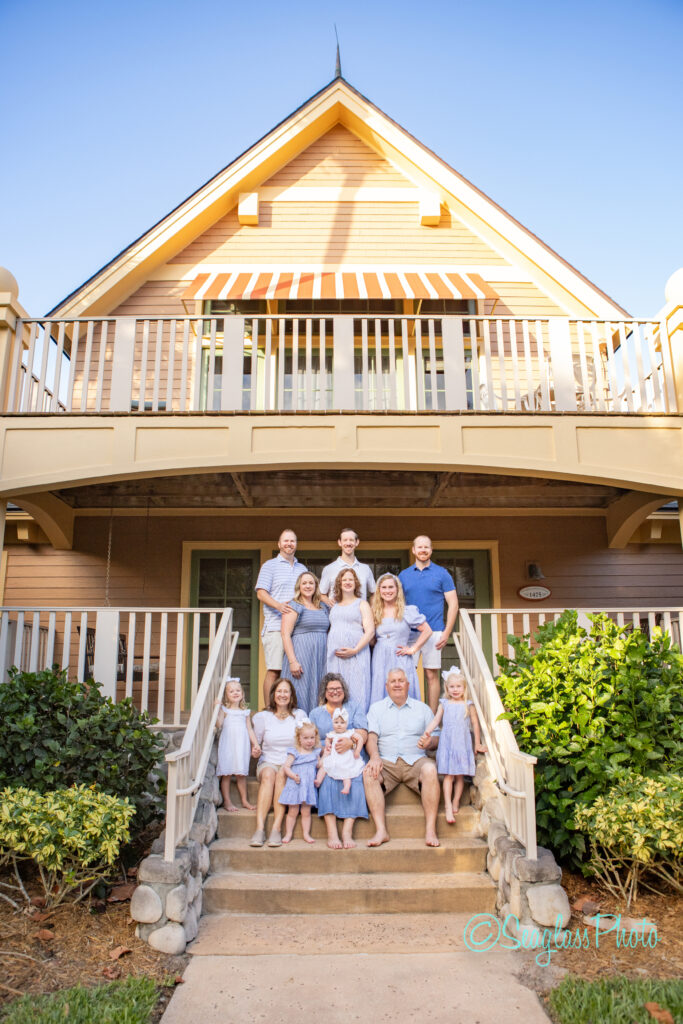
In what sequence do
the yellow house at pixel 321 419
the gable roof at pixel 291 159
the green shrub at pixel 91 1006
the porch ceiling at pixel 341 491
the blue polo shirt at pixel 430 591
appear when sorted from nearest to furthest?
the green shrub at pixel 91 1006 < the blue polo shirt at pixel 430 591 < the yellow house at pixel 321 419 < the porch ceiling at pixel 341 491 < the gable roof at pixel 291 159

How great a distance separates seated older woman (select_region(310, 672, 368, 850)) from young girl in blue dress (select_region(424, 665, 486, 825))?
53cm

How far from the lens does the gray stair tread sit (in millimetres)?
4297

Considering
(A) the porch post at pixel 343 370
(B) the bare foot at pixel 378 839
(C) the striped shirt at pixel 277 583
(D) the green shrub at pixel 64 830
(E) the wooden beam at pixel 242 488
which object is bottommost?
(B) the bare foot at pixel 378 839

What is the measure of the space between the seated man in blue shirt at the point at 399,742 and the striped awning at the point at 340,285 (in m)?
4.59

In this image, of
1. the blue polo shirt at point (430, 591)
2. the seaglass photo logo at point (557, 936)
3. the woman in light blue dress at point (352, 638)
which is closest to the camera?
the seaglass photo logo at point (557, 936)

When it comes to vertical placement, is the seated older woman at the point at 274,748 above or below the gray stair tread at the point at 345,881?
above

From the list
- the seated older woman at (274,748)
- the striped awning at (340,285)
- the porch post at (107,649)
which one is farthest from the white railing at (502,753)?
the striped awning at (340,285)

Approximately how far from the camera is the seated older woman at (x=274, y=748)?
15.5 ft

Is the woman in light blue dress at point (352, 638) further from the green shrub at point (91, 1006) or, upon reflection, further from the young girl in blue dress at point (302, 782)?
the green shrub at point (91, 1006)

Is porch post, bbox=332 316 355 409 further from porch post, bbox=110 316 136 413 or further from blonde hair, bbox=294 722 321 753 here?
blonde hair, bbox=294 722 321 753

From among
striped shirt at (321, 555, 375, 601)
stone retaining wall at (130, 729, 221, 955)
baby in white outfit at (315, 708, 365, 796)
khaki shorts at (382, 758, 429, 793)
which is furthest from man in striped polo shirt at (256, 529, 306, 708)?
stone retaining wall at (130, 729, 221, 955)

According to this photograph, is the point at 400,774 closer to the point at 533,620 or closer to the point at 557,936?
the point at 557,936

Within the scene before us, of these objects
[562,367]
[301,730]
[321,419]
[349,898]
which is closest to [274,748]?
[301,730]

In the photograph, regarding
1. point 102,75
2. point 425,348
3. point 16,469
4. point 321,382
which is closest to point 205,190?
point 102,75
